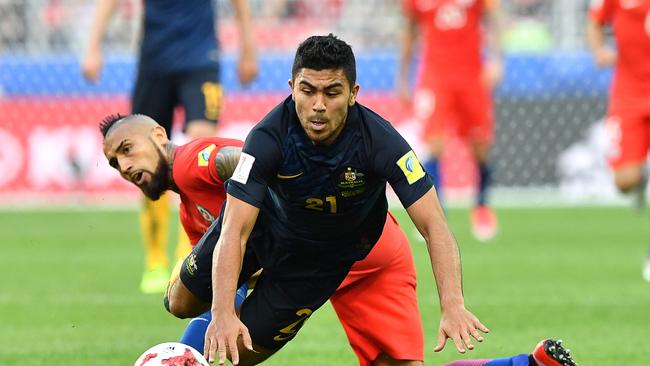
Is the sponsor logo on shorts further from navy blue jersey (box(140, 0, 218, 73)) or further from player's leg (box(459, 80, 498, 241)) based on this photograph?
player's leg (box(459, 80, 498, 241))

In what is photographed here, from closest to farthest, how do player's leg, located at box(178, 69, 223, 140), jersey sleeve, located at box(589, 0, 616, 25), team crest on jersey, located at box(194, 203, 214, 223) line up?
1. team crest on jersey, located at box(194, 203, 214, 223)
2. player's leg, located at box(178, 69, 223, 140)
3. jersey sleeve, located at box(589, 0, 616, 25)

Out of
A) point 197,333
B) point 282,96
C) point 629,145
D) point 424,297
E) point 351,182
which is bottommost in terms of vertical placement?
point 282,96

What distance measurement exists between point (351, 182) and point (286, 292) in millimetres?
660

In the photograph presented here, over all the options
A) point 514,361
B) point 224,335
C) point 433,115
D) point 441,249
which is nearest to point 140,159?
point 224,335

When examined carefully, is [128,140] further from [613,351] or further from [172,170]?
[613,351]

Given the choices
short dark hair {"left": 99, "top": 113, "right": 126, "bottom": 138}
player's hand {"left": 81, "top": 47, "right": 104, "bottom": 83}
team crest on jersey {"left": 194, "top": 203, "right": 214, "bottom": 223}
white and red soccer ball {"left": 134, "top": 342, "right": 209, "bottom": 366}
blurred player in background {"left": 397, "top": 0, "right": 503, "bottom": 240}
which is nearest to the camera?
white and red soccer ball {"left": 134, "top": 342, "right": 209, "bottom": 366}

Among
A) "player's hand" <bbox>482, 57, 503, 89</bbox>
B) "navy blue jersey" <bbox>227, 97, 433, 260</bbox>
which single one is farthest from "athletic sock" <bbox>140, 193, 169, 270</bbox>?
"player's hand" <bbox>482, 57, 503, 89</bbox>

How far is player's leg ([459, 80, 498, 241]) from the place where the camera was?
43.2ft

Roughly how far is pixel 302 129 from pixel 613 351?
2543 mm

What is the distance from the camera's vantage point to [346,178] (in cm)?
495

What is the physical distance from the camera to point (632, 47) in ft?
34.1

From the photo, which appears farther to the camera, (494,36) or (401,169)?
(494,36)

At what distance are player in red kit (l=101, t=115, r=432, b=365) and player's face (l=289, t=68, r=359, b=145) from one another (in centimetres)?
92

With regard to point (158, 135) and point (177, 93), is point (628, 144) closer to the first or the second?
point (177, 93)
